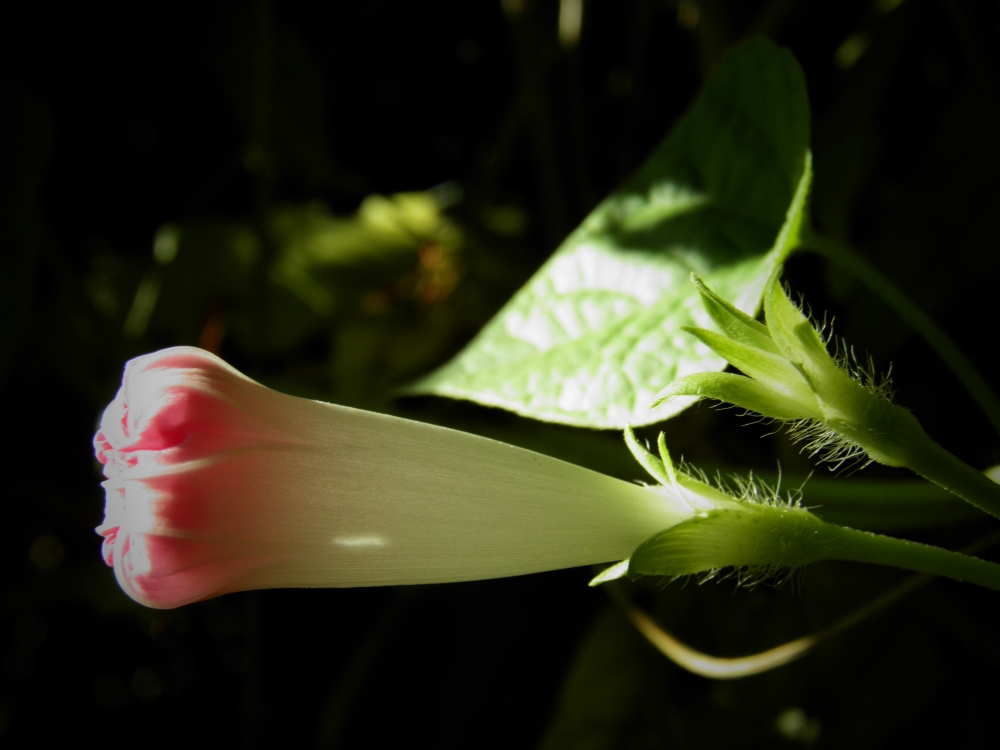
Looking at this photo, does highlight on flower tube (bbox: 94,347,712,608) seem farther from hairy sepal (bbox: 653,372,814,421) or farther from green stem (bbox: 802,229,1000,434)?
green stem (bbox: 802,229,1000,434)

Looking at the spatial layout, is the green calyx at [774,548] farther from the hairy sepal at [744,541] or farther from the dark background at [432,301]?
the dark background at [432,301]

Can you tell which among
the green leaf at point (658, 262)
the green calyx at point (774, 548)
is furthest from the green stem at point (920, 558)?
the green leaf at point (658, 262)

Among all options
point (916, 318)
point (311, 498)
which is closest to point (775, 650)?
point (916, 318)

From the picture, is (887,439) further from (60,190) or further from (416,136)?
(60,190)

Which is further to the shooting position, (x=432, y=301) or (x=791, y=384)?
(x=432, y=301)

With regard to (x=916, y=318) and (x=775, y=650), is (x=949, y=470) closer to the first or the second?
(x=916, y=318)

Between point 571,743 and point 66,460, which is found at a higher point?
point 66,460

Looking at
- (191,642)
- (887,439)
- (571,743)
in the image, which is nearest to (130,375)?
(887,439)
